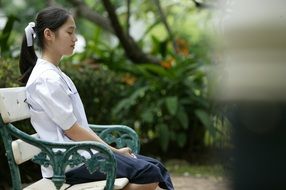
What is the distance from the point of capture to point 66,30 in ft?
11.7

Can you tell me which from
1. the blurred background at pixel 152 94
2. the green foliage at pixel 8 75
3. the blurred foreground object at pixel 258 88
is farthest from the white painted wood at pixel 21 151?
the blurred background at pixel 152 94

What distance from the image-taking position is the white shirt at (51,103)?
3.33m

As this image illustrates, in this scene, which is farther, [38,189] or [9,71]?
[9,71]

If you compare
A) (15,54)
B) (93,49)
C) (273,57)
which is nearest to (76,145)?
(273,57)

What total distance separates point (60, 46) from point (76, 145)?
0.64 metres

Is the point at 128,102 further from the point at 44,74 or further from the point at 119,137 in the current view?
the point at 44,74

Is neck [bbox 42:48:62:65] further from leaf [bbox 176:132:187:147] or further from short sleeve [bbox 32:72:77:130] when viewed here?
leaf [bbox 176:132:187:147]

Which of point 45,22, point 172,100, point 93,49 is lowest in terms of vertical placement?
point 172,100

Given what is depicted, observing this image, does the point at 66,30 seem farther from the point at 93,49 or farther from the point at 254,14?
the point at 93,49

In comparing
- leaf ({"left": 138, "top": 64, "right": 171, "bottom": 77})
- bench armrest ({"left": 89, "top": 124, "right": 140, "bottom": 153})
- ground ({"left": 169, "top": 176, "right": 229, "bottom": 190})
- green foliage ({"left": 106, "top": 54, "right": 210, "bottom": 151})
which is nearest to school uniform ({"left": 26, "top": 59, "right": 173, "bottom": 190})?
bench armrest ({"left": 89, "top": 124, "right": 140, "bottom": 153})

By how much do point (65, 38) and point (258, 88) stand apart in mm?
2272

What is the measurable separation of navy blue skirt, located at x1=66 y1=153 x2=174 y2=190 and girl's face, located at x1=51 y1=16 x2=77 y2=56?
63 cm

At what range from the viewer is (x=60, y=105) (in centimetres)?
332

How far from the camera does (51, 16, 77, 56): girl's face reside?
Answer: 140 inches
